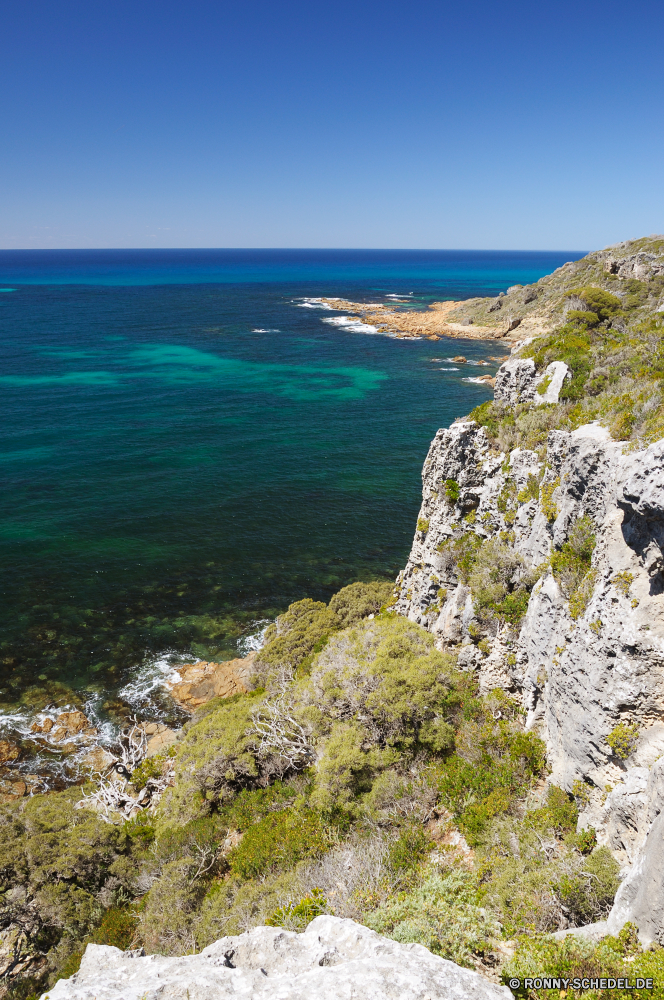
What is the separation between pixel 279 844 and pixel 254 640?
16839 millimetres

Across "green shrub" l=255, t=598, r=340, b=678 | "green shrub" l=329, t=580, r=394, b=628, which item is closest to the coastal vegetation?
"green shrub" l=255, t=598, r=340, b=678

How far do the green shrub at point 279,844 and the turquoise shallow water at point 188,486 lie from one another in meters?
15.6

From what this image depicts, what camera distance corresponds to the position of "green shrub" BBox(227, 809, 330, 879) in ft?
40.2

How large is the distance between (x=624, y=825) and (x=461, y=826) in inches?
156

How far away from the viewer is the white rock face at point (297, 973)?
6.62 meters

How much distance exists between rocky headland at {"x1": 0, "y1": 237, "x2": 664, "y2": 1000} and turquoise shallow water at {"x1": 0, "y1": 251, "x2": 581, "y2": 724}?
843 centimetres

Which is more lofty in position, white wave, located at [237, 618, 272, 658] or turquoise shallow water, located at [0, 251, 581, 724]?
turquoise shallow water, located at [0, 251, 581, 724]

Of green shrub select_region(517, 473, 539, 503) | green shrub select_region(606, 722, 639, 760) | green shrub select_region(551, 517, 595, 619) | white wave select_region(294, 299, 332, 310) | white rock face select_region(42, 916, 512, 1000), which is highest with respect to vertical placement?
white wave select_region(294, 299, 332, 310)

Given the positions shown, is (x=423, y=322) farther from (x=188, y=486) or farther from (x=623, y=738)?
(x=623, y=738)

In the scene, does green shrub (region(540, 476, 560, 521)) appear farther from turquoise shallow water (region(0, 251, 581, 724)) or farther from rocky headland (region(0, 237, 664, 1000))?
turquoise shallow water (region(0, 251, 581, 724))

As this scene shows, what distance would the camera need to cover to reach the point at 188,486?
45.7 meters

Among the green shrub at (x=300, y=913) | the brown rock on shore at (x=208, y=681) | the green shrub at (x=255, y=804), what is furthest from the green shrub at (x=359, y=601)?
the green shrub at (x=300, y=913)

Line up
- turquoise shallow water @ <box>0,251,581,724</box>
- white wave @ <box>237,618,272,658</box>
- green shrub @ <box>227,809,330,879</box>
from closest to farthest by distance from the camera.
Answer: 1. green shrub @ <box>227,809,330,879</box>
2. white wave @ <box>237,618,272,658</box>
3. turquoise shallow water @ <box>0,251,581,724</box>

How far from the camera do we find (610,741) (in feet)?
32.3
